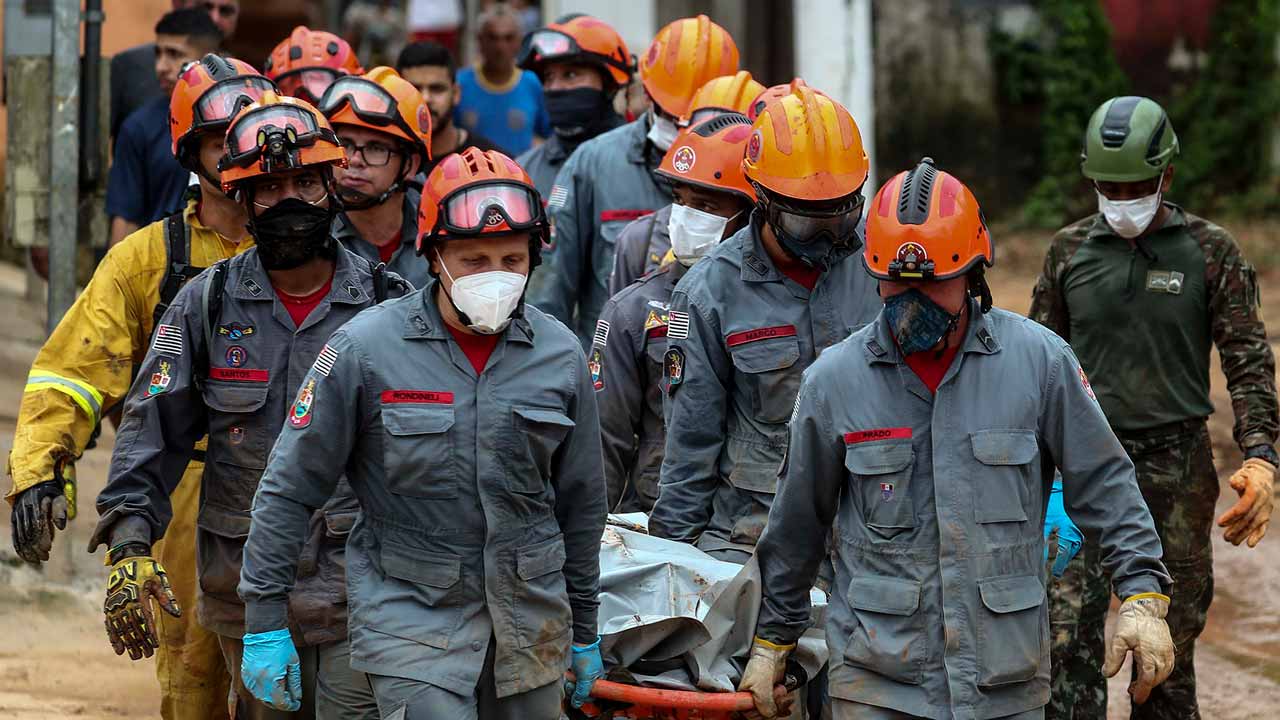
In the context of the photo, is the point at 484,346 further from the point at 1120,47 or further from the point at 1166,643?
the point at 1120,47

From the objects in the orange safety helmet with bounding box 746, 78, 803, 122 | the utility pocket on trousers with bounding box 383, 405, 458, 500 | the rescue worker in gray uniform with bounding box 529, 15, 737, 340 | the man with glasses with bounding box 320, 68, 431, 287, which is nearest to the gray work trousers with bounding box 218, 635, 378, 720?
the utility pocket on trousers with bounding box 383, 405, 458, 500

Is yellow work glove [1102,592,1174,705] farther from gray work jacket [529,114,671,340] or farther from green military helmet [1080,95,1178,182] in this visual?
gray work jacket [529,114,671,340]

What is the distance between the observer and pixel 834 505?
16.2 ft

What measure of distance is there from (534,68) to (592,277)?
1.43 metres

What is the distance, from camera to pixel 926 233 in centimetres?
475

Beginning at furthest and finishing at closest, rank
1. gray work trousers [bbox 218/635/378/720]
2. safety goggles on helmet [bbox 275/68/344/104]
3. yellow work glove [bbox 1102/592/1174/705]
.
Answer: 1. safety goggles on helmet [bbox 275/68/344/104]
2. gray work trousers [bbox 218/635/378/720]
3. yellow work glove [bbox 1102/592/1174/705]

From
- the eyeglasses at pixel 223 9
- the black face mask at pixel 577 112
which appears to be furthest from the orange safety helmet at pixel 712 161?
the eyeglasses at pixel 223 9

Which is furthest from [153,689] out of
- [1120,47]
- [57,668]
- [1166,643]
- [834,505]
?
[1120,47]

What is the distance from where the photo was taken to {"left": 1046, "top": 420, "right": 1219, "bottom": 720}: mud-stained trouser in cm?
711

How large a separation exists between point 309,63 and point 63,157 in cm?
145

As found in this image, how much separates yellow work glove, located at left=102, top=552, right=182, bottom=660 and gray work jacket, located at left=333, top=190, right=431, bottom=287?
5.65 ft

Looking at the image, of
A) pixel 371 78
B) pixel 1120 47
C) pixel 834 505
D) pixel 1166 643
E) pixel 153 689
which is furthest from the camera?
pixel 1120 47

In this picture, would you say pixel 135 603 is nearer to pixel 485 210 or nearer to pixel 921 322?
pixel 485 210

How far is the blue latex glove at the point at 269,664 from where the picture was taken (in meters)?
4.91
